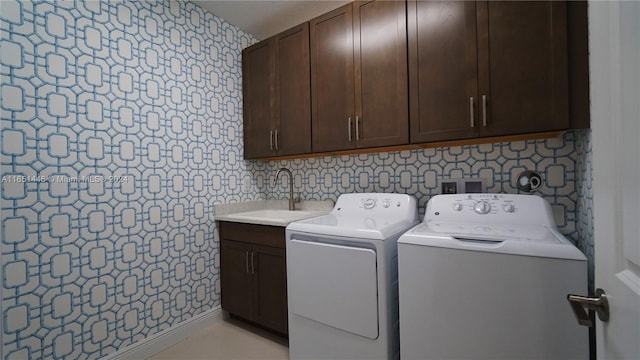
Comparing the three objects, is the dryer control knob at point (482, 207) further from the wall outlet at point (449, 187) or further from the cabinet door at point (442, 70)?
the cabinet door at point (442, 70)

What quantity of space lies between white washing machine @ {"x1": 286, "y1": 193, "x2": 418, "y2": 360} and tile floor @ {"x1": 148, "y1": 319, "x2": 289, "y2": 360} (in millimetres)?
329

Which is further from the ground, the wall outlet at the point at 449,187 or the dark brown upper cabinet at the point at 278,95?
the dark brown upper cabinet at the point at 278,95

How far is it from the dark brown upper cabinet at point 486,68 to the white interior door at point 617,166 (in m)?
0.76

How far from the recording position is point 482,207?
1.44 m

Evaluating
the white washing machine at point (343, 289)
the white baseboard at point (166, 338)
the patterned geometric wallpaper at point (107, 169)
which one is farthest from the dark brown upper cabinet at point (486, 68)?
the white baseboard at point (166, 338)

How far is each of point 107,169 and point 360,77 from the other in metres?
1.69

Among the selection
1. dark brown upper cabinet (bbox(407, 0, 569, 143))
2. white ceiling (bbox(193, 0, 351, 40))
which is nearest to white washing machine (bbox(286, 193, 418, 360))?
dark brown upper cabinet (bbox(407, 0, 569, 143))

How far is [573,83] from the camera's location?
118cm

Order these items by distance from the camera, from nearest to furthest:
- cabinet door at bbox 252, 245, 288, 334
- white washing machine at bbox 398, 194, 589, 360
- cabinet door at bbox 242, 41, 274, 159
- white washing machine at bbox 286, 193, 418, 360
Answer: white washing machine at bbox 398, 194, 589, 360
white washing machine at bbox 286, 193, 418, 360
cabinet door at bbox 252, 245, 288, 334
cabinet door at bbox 242, 41, 274, 159

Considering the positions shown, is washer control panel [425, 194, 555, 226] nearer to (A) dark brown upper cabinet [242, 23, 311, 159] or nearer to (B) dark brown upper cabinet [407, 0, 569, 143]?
(B) dark brown upper cabinet [407, 0, 569, 143]

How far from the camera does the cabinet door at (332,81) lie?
178 cm

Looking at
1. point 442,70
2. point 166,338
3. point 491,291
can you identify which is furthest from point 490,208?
point 166,338

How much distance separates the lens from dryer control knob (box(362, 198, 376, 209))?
6.01 feet

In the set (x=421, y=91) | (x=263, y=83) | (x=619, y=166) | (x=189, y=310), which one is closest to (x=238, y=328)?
(x=189, y=310)
